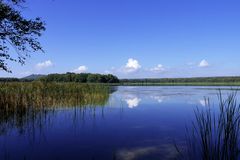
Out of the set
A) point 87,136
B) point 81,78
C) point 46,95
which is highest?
point 81,78

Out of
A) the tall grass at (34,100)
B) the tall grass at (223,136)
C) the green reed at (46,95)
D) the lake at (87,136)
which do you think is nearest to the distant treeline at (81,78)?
the green reed at (46,95)

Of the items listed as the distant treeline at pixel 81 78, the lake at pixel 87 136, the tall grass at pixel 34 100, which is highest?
the distant treeline at pixel 81 78

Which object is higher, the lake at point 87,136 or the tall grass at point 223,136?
the tall grass at point 223,136

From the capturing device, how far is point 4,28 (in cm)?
948

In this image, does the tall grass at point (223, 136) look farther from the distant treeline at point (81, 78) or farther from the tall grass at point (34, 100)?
the distant treeline at point (81, 78)

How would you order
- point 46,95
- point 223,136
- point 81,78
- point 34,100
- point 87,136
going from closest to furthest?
point 223,136 → point 87,136 → point 34,100 → point 46,95 → point 81,78

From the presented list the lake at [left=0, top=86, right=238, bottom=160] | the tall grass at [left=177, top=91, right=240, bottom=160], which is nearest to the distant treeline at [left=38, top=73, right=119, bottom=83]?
the lake at [left=0, top=86, right=238, bottom=160]

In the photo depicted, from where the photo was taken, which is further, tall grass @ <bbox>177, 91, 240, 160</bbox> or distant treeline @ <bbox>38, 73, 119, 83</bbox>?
distant treeline @ <bbox>38, 73, 119, 83</bbox>

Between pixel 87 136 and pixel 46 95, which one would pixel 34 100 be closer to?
pixel 46 95

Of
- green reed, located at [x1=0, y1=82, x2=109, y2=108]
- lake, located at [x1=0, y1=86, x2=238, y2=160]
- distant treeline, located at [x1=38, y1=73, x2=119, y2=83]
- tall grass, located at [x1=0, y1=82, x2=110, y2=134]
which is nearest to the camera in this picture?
lake, located at [x1=0, y1=86, x2=238, y2=160]

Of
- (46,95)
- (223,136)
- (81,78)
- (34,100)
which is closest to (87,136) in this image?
(223,136)

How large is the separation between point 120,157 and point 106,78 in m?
79.4

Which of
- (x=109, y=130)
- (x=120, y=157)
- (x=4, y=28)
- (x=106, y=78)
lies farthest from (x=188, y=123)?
(x=106, y=78)

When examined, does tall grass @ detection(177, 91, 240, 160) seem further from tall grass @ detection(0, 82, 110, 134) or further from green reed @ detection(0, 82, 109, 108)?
green reed @ detection(0, 82, 109, 108)
